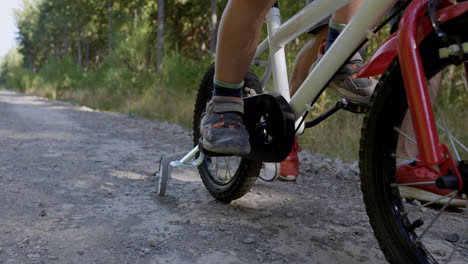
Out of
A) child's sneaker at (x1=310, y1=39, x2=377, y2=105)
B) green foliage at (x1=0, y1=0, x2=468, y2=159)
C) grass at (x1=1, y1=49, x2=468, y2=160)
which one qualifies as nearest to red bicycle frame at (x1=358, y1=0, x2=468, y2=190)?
child's sneaker at (x1=310, y1=39, x2=377, y2=105)

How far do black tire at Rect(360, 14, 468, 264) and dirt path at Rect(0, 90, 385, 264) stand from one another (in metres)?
0.36

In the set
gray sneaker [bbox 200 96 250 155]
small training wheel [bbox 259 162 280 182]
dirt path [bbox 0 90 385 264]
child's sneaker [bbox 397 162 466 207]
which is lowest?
dirt path [bbox 0 90 385 264]

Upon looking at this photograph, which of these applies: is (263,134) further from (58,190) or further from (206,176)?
(58,190)

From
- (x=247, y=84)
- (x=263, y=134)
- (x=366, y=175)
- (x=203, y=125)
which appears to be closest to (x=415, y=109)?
(x=366, y=175)

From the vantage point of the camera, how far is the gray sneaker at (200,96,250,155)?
147 cm

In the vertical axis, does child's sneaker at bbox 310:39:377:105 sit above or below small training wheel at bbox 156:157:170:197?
above

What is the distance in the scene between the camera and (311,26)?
1526mm

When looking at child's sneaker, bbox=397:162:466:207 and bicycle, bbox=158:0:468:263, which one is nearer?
bicycle, bbox=158:0:468:263

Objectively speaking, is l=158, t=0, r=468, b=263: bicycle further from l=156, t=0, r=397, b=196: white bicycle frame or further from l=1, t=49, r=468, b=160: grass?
l=1, t=49, r=468, b=160: grass

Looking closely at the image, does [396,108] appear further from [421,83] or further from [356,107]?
[356,107]

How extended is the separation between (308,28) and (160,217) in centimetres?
105

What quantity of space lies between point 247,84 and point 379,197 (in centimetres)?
101

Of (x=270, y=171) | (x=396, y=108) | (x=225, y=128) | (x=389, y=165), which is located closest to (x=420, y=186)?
(x=389, y=165)

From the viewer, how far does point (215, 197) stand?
1979 millimetres
